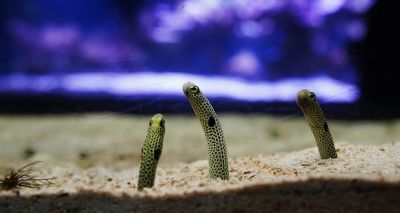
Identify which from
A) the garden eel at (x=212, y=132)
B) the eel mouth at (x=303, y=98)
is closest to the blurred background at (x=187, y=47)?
the eel mouth at (x=303, y=98)

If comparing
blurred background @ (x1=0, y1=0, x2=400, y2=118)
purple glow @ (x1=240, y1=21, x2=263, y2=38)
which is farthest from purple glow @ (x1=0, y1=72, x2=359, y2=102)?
purple glow @ (x1=240, y1=21, x2=263, y2=38)

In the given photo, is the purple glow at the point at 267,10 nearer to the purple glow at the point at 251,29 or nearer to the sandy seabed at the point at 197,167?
the purple glow at the point at 251,29

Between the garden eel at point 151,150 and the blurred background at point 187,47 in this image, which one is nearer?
the garden eel at point 151,150

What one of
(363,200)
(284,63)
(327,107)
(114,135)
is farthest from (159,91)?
(284,63)

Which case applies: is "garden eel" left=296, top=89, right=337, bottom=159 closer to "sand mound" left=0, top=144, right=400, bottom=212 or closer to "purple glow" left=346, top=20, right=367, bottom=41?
"sand mound" left=0, top=144, right=400, bottom=212

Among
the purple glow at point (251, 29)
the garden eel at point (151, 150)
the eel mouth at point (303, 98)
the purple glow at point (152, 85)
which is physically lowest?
the garden eel at point (151, 150)

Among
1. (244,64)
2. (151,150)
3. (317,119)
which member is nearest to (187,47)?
(244,64)

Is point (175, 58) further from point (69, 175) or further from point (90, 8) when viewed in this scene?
point (69, 175)
